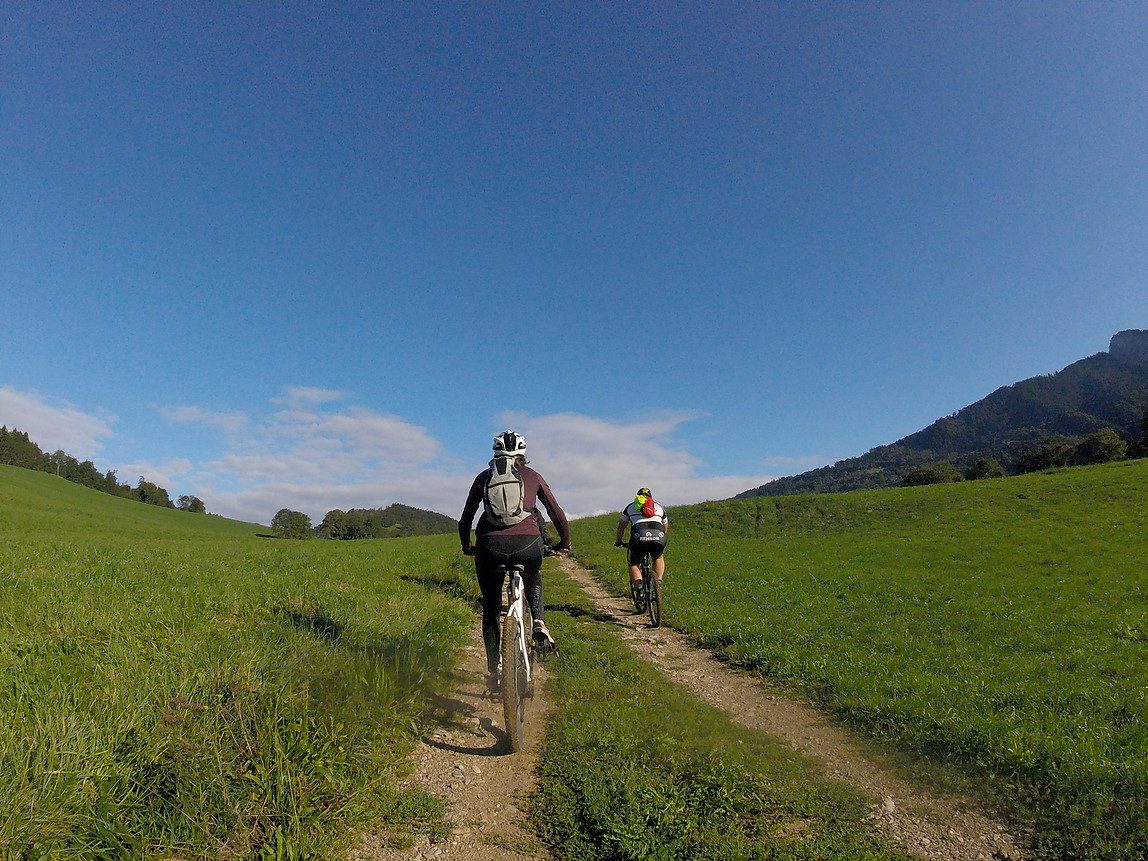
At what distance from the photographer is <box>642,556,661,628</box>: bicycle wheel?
12664 mm

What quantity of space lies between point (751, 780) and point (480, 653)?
→ 18.8 feet

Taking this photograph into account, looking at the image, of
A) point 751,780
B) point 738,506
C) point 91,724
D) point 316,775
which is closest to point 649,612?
point 751,780

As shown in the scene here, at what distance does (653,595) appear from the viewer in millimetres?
12812

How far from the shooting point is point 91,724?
428cm

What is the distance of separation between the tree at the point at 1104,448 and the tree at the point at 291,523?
126130 mm

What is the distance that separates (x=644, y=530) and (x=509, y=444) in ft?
23.7

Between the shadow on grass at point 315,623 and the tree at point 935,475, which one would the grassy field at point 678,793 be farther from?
the tree at point 935,475

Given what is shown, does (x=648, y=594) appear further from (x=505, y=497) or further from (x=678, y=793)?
(x=678, y=793)

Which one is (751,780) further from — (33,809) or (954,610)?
(954,610)

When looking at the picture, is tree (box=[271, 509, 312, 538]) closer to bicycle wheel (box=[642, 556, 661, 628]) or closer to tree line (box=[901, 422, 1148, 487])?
tree line (box=[901, 422, 1148, 487])

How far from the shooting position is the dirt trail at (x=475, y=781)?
13.3 feet

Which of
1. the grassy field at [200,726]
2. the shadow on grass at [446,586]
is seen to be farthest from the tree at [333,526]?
the grassy field at [200,726]

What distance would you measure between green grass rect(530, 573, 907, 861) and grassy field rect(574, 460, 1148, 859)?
151 centimetres

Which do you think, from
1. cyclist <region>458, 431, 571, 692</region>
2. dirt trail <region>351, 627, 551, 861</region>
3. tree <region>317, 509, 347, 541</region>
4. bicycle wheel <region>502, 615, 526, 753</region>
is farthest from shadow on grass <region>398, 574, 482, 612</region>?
tree <region>317, 509, 347, 541</region>
